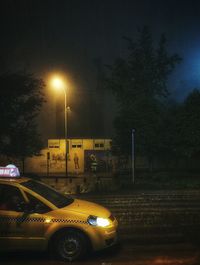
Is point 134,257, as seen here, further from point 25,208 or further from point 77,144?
point 77,144

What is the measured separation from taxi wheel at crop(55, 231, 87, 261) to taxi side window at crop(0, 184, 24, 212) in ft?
3.25

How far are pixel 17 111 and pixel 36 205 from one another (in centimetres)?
2479

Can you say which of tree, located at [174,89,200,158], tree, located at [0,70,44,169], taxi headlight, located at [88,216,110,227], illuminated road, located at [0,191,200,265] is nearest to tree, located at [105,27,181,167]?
tree, located at [174,89,200,158]

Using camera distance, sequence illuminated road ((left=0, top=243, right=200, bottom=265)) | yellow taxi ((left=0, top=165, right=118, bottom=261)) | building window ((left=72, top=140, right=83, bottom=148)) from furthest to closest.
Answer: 1. building window ((left=72, top=140, right=83, bottom=148))
2. yellow taxi ((left=0, top=165, right=118, bottom=261))
3. illuminated road ((left=0, top=243, right=200, bottom=265))

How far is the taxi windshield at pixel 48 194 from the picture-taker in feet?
29.1

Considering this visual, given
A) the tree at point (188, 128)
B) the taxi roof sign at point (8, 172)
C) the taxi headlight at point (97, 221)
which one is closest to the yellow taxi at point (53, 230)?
the taxi headlight at point (97, 221)

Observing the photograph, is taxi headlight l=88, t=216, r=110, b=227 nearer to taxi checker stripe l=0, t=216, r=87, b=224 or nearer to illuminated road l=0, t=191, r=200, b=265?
taxi checker stripe l=0, t=216, r=87, b=224

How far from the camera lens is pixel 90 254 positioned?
341 inches

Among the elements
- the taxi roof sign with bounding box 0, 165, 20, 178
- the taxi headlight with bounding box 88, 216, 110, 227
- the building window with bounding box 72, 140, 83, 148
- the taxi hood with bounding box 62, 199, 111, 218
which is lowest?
the taxi headlight with bounding box 88, 216, 110, 227

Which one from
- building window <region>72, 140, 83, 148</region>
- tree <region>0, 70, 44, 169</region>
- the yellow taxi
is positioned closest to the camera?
the yellow taxi

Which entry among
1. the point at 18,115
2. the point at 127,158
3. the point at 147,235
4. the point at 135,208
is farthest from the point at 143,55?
the point at 147,235

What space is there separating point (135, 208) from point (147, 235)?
5416 mm

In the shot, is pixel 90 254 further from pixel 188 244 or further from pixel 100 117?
pixel 100 117

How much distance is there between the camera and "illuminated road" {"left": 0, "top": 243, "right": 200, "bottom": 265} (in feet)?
26.9
